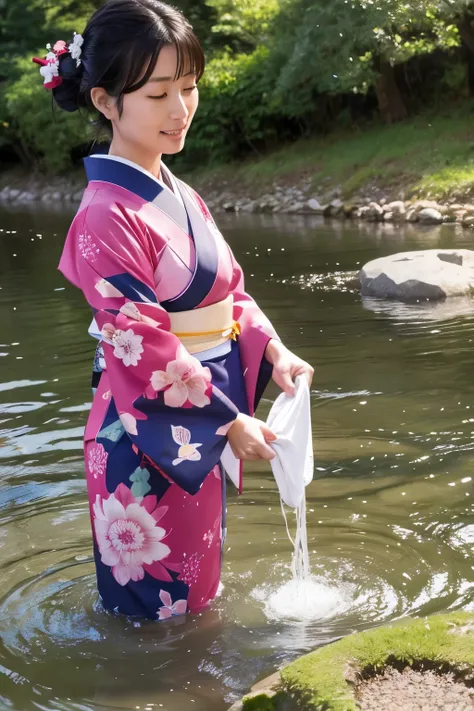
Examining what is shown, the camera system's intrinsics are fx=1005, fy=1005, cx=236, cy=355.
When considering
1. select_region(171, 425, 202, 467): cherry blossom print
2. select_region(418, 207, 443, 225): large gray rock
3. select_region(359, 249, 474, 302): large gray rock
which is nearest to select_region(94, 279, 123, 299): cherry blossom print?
select_region(171, 425, 202, 467): cherry blossom print

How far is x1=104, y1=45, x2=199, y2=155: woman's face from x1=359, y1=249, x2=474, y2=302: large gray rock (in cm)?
677

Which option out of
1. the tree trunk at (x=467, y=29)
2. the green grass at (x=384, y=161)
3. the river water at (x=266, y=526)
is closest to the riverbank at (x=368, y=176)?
the green grass at (x=384, y=161)

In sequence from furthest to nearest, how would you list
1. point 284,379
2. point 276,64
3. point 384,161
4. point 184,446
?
point 276,64
point 384,161
point 284,379
point 184,446

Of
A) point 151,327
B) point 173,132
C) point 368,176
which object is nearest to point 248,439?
point 151,327

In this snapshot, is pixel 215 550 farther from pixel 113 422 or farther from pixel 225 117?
pixel 225 117

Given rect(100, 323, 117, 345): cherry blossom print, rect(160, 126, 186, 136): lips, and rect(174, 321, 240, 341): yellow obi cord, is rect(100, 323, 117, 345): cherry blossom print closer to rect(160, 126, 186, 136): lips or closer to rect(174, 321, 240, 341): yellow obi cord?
rect(174, 321, 240, 341): yellow obi cord

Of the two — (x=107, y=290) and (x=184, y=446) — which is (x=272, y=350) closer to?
(x=184, y=446)

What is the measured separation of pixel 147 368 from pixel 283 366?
1.86ft

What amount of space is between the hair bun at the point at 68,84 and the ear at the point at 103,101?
0.29 ft

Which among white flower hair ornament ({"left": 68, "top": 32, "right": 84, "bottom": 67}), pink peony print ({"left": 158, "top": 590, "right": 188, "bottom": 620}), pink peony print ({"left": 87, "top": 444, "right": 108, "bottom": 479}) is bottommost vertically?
pink peony print ({"left": 158, "top": 590, "right": 188, "bottom": 620})

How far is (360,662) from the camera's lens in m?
2.56

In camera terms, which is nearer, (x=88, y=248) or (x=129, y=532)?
(x=88, y=248)

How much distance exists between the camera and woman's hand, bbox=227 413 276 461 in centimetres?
269

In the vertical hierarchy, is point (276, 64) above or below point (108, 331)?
below
